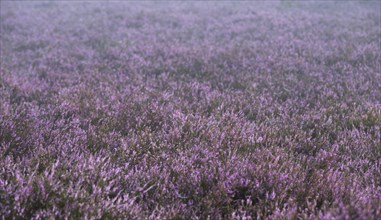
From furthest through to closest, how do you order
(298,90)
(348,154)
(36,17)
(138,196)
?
(36,17) → (298,90) → (348,154) → (138,196)

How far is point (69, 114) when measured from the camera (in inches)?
191

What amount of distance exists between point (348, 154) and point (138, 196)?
7.59 feet

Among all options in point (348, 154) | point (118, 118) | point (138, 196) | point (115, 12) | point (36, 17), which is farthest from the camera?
point (115, 12)

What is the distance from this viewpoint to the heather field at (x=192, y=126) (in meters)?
2.77

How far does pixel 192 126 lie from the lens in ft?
14.1

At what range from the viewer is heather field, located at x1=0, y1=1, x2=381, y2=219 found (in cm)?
277

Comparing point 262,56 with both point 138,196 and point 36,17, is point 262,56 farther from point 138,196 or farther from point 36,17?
point 36,17

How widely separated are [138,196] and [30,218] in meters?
0.79

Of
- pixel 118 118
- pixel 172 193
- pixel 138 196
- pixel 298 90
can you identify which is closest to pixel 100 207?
pixel 138 196

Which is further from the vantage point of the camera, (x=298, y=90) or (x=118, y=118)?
(x=298, y=90)

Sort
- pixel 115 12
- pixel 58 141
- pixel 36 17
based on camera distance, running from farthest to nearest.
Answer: pixel 115 12, pixel 36 17, pixel 58 141

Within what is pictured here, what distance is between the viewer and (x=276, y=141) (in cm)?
404

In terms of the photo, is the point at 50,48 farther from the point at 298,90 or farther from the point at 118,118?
the point at 298,90

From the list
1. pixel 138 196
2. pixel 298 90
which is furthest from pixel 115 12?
pixel 138 196
